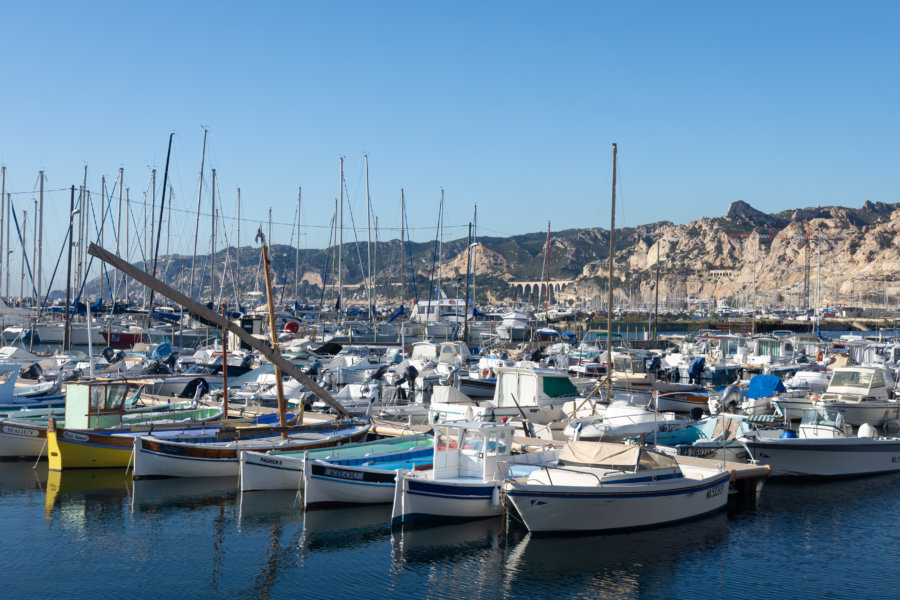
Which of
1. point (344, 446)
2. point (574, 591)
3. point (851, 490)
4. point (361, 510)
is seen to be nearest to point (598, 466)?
point (574, 591)

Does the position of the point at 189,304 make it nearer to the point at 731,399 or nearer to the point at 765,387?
the point at 731,399

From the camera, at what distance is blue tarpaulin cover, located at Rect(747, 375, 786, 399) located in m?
32.9

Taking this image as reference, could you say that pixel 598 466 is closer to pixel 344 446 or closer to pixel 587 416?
pixel 344 446

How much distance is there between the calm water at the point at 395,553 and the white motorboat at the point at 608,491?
1.43 ft

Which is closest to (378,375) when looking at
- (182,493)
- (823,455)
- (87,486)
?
(182,493)

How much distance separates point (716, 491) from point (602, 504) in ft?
12.7

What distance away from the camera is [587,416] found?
29.0 meters

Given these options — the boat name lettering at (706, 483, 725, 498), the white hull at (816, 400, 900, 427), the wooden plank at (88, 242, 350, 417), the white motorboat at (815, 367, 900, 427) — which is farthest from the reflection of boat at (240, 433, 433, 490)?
the white hull at (816, 400, 900, 427)

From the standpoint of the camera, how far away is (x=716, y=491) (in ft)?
66.0

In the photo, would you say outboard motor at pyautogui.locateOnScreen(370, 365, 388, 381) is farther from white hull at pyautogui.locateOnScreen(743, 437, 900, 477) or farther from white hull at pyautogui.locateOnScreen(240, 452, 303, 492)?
white hull at pyautogui.locateOnScreen(743, 437, 900, 477)

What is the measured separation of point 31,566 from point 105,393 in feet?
33.2

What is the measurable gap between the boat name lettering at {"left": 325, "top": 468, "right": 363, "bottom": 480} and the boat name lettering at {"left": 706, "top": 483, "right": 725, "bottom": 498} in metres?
8.65

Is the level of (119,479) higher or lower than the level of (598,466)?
lower

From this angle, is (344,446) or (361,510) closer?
(361,510)
